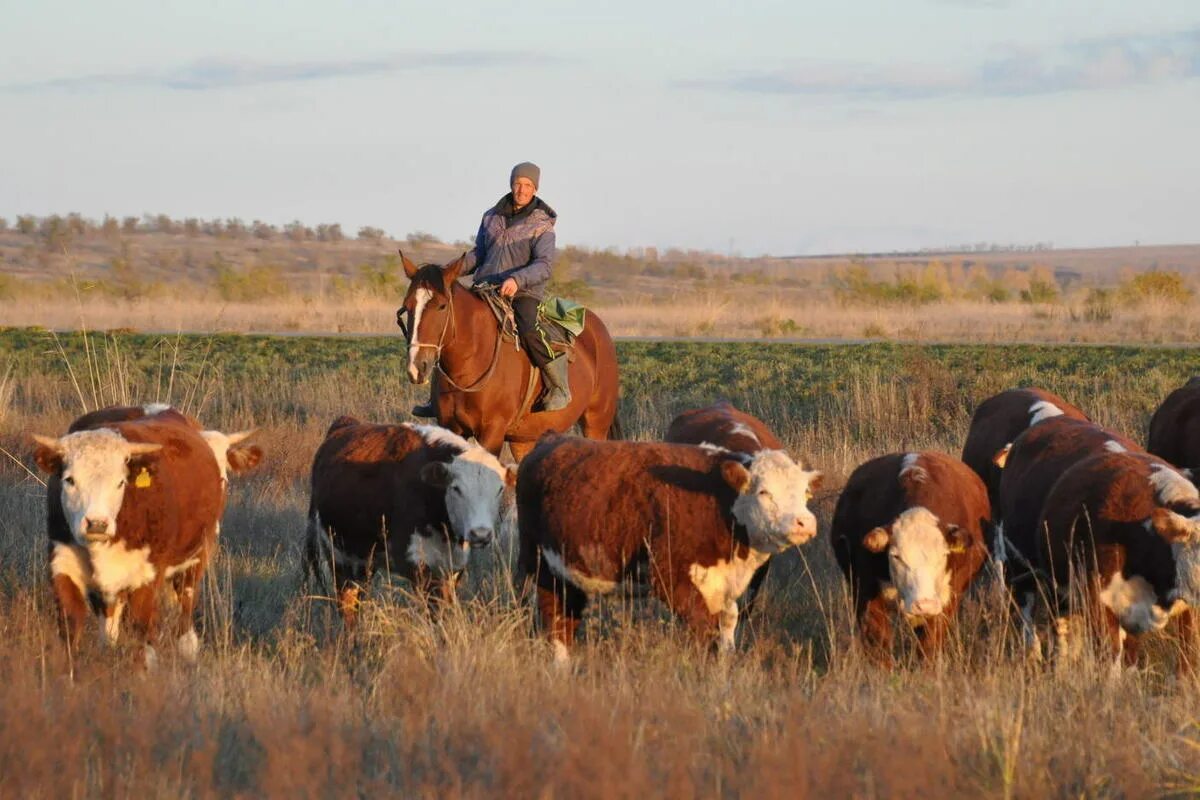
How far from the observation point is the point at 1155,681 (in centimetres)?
862

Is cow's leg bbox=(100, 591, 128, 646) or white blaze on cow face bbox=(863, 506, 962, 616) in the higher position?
white blaze on cow face bbox=(863, 506, 962, 616)

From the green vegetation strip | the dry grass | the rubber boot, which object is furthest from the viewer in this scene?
the dry grass

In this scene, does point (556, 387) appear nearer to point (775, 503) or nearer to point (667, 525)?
point (667, 525)

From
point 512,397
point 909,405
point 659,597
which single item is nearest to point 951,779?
point 659,597

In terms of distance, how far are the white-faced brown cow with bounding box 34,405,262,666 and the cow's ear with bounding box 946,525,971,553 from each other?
4.11 m

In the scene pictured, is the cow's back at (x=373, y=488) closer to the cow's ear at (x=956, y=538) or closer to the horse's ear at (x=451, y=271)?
the horse's ear at (x=451, y=271)

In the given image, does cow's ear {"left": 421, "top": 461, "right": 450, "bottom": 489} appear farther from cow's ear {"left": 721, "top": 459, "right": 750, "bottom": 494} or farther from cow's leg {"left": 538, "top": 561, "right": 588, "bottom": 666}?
cow's ear {"left": 721, "top": 459, "right": 750, "bottom": 494}

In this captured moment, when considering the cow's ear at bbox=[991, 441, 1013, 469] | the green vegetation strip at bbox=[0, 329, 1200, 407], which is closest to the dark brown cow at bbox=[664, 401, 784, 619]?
the cow's ear at bbox=[991, 441, 1013, 469]

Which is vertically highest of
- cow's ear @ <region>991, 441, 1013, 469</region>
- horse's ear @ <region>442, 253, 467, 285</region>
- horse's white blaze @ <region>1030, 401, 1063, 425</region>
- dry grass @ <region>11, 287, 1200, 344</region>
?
horse's ear @ <region>442, 253, 467, 285</region>

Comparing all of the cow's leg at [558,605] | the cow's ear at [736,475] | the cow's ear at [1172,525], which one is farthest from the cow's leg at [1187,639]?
the cow's leg at [558,605]

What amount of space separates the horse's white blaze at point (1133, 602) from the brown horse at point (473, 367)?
5655 millimetres

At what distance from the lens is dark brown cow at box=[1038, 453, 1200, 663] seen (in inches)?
315

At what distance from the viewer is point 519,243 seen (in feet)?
44.3

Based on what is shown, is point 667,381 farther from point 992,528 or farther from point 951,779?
point 951,779
